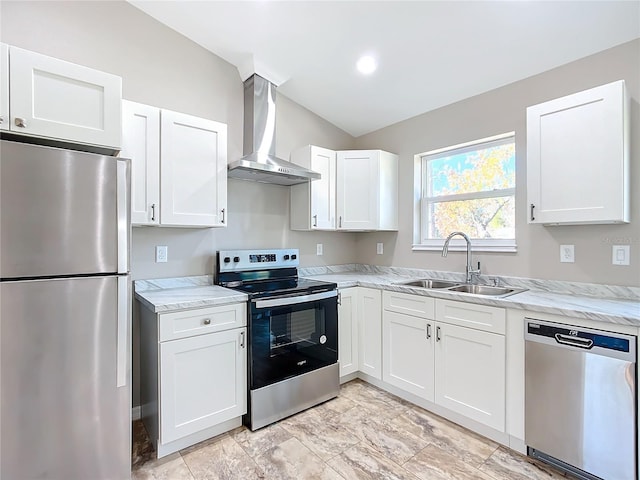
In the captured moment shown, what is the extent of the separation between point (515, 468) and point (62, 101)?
300cm

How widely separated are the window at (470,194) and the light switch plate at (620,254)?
0.58m

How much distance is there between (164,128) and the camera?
2129mm

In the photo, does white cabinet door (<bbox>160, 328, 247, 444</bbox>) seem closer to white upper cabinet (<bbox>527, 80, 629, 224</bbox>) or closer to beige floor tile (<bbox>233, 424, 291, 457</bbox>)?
beige floor tile (<bbox>233, 424, 291, 457</bbox>)

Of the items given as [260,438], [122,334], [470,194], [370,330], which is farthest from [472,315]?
[122,334]

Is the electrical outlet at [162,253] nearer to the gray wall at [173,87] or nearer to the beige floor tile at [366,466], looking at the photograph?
the gray wall at [173,87]

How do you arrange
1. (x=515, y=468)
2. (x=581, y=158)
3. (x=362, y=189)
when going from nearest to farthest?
(x=515, y=468), (x=581, y=158), (x=362, y=189)

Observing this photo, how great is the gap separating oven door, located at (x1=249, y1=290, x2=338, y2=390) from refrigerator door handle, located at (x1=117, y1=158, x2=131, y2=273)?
0.81 meters

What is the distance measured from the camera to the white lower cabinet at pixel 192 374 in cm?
184

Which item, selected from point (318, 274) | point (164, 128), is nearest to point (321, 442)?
point (318, 274)

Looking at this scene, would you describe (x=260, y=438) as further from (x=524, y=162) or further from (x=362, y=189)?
(x=524, y=162)

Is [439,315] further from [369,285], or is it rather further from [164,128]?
[164,128]

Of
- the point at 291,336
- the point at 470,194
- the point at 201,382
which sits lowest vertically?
the point at 201,382

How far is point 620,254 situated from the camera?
1.99 metres

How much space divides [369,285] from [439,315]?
2.15ft
